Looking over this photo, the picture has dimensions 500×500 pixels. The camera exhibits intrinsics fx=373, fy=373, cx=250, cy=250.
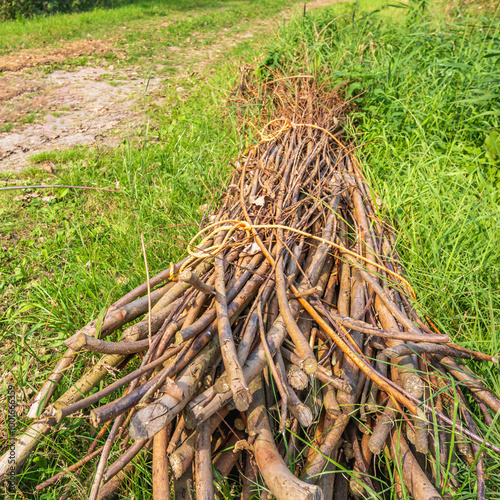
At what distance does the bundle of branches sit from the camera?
1405 millimetres

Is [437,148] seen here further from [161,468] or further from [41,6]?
[41,6]

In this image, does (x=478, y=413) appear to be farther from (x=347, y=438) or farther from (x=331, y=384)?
(x=331, y=384)

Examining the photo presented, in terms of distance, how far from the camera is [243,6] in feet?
44.4

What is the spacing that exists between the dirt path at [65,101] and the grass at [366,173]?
15.2 inches

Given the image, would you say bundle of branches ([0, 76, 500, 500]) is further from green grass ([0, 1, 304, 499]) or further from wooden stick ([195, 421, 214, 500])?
green grass ([0, 1, 304, 499])

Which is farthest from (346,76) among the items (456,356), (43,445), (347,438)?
(43,445)

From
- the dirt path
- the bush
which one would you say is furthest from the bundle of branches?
the bush

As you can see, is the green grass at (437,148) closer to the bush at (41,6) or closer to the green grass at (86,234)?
the green grass at (86,234)

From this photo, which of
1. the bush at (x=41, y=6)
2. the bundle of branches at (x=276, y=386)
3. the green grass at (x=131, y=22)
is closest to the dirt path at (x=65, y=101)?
the green grass at (x=131, y=22)

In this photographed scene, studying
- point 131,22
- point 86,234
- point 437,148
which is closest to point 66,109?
point 86,234

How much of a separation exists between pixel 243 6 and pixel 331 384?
15173 mm

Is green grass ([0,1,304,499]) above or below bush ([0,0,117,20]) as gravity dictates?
below

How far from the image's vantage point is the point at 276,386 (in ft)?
5.62

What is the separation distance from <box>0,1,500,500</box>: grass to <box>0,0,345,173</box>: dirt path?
0.39 meters
